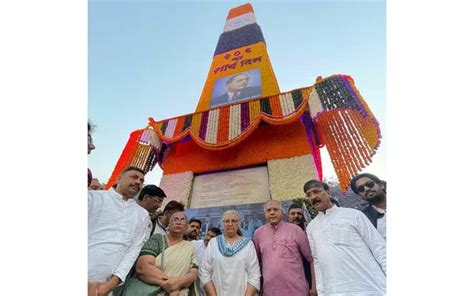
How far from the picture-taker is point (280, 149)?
10.2 ft

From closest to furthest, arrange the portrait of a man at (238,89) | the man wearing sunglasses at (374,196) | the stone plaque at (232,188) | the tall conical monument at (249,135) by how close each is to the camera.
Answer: the man wearing sunglasses at (374,196) → the tall conical monument at (249,135) → the stone plaque at (232,188) → the portrait of a man at (238,89)

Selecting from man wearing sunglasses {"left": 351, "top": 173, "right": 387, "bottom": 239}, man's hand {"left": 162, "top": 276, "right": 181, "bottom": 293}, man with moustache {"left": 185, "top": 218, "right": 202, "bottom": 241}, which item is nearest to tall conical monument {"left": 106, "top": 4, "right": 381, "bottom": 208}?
man wearing sunglasses {"left": 351, "top": 173, "right": 387, "bottom": 239}

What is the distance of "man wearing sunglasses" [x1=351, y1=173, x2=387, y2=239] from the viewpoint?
223 centimetres

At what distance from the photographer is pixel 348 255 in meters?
2.10

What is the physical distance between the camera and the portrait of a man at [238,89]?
3242mm

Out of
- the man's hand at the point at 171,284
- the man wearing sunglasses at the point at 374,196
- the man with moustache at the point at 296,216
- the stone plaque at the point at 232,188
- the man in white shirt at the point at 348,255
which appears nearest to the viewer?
the man's hand at the point at 171,284

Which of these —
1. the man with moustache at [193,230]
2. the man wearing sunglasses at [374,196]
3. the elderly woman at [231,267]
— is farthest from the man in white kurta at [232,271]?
the man wearing sunglasses at [374,196]

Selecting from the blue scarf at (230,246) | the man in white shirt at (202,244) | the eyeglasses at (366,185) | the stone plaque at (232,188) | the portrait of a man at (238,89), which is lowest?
the blue scarf at (230,246)

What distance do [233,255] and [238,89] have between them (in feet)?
5.15

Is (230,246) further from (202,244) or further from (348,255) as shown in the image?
(348,255)

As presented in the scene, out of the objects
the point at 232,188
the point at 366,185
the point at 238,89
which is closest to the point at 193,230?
the point at 232,188

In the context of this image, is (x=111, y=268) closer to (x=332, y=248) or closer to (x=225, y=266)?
(x=225, y=266)

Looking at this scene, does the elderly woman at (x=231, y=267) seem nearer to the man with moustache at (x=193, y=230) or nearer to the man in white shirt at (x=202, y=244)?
the man in white shirt at (x=202, y=244)
